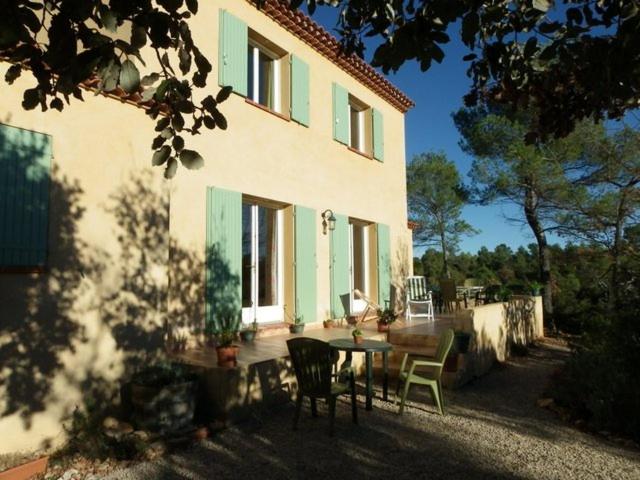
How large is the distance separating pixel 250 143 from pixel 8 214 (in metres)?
4.00

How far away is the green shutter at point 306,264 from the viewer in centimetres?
804

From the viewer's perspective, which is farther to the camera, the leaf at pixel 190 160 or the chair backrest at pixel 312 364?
the chair backrest at pixel 312 364

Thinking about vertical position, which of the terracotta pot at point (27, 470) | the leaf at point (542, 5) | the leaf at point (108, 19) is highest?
the leaf at point (542, 5)

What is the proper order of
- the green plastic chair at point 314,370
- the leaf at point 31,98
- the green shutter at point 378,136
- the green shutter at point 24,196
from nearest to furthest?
1. the leaf at point 31,98
2. the green shutter at point 24,196
3. the green plastic chair at point 314,370
4. the green shutter at point 378,136


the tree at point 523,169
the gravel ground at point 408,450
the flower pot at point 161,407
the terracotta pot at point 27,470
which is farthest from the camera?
the tree at point 523,169

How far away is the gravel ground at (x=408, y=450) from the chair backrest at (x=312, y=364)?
0.46 metres

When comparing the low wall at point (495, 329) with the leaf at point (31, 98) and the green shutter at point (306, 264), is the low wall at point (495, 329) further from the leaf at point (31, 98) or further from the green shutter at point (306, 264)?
the leaf at point (31, 98)

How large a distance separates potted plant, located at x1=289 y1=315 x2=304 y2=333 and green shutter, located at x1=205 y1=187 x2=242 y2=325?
1130 mm

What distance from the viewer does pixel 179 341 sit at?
6.04 m

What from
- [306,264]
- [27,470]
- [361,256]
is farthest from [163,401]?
[361,256]

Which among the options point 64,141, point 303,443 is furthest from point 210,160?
point 303,443

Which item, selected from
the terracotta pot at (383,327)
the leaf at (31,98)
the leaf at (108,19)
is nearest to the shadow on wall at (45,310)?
the leaf at (31,98)

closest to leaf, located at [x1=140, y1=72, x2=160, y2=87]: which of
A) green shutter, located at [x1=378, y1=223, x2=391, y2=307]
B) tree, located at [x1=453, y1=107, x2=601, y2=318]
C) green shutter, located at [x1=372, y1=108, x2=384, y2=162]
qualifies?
green shutter, located at [x1=378, y1=223, x2=391, y2=307]

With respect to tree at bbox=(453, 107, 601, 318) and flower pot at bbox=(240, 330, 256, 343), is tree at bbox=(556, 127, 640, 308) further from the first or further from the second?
flower pot at bbox=(240, 330, 256, 343)
